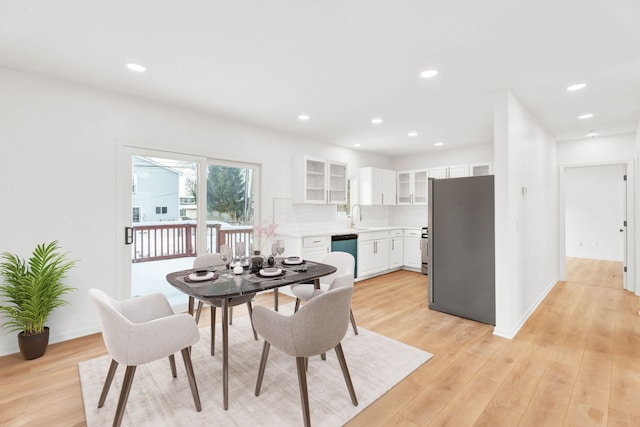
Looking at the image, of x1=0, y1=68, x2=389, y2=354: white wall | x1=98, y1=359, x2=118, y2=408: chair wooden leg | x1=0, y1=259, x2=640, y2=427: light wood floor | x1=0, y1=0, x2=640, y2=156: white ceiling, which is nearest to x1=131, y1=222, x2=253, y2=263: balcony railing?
x1=0, y1=68, x2=389, y2=354: white wall

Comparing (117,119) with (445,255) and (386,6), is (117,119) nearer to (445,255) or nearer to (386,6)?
(386,6)

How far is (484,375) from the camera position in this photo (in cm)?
240

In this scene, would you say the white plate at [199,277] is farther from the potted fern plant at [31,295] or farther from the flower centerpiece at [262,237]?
the flower centerpiece at [262,237]

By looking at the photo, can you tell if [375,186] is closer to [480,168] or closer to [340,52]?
[480,168]

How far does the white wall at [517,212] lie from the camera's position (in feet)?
10.00

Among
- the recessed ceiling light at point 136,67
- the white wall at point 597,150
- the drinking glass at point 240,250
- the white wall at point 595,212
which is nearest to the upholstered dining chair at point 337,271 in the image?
the drinking glass at point 240,250

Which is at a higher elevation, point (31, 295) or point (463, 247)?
point (463, 247)

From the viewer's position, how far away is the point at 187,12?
6.25 feet

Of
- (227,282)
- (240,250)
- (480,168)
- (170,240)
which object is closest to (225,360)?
(227,282)

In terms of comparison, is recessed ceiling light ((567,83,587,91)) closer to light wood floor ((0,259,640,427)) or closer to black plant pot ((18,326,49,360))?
light wood floor ((0,259,640,427))

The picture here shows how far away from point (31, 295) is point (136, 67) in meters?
2.16

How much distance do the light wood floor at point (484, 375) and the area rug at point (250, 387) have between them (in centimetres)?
9

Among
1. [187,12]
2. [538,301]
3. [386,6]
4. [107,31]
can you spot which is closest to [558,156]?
[538,301]

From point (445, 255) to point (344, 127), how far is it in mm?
2321
